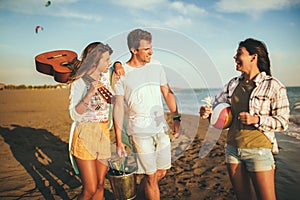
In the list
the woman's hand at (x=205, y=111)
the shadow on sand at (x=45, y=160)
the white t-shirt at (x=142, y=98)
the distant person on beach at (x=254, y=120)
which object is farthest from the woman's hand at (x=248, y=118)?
the shadow on sand at (x=45, y=160)

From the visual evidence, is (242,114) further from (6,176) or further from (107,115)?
(6,176)

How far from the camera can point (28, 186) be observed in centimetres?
434

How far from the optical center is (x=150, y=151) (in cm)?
300

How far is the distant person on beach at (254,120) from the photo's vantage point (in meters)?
2.40

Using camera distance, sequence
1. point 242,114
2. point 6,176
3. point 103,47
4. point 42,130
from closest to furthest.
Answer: point 242,114
point 103,47
point 6,176
point 42,130

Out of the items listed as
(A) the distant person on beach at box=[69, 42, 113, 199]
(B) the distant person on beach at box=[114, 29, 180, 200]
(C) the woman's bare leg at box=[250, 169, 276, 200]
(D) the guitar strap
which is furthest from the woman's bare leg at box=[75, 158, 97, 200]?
(C) the woman's bare leg at box=[250, 169, 276, 200]

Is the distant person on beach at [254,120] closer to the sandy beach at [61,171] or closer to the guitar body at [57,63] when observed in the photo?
the sandy beach at [61,171]

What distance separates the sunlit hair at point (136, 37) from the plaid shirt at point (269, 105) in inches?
48.4

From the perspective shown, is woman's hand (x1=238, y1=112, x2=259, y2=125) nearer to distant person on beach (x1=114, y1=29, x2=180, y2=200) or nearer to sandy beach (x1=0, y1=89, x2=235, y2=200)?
distant person on beach (x1=114, y1=29, x2=180, y2=200)

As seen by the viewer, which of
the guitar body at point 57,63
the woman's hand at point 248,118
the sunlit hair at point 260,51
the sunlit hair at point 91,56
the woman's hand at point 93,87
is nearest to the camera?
the woman's hand at point 248,118

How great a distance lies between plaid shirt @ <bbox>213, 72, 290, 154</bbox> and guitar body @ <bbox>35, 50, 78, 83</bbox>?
1901 mm

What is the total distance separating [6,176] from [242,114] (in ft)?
14.1

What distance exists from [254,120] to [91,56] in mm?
1748

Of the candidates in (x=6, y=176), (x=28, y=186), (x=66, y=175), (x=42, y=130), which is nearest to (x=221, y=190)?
(x=66, y=175)
